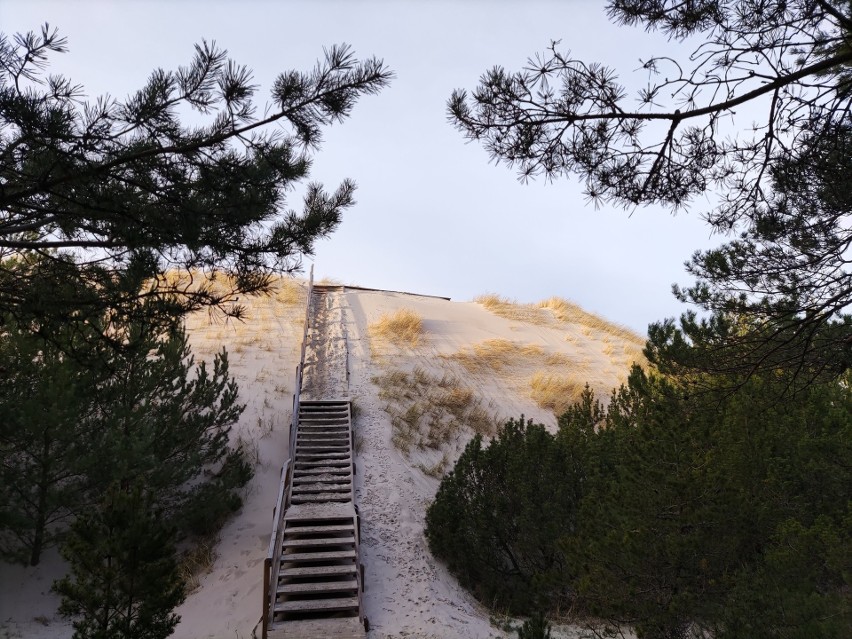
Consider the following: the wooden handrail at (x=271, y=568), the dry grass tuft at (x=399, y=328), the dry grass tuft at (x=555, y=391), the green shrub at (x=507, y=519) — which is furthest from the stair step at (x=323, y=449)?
the dry grass tuft at (x=399, y=328)

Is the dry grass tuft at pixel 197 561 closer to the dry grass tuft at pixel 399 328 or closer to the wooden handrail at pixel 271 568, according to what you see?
the wooden handrail at pixel 271 568

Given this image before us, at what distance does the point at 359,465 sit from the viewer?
36.7ft

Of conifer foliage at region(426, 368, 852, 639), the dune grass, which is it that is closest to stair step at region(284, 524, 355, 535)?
conifer foliage at region(426, 368, 852, 639)

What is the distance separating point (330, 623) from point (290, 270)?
478 centimetres

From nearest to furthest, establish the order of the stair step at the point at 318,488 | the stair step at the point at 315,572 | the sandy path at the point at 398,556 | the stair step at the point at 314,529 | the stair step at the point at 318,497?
1. the sandy path at the point at 398,556
2. the stair step at the point at 315,572
3. the stair step at the point at 314,529
4. the stair step at the point at 318,497
5. the stair step at the point at 318,488

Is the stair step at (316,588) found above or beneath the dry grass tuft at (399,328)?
beneath

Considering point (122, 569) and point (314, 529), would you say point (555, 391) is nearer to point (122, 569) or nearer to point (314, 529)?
point (314, 529)

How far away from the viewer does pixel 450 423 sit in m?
14.0

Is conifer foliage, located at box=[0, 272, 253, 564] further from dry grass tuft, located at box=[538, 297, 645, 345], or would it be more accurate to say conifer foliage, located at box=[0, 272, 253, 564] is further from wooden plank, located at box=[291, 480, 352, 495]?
dry grass tuft, located at box=[538, 297, 645, 345]

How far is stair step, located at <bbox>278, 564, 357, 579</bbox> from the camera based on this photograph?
779cm

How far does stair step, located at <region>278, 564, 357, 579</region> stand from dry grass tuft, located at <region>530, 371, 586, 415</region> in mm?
9676

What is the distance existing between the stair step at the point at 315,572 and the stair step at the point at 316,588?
0.14 metres

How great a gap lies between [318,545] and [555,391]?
414 inches

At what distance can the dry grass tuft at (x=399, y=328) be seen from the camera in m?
19.4
